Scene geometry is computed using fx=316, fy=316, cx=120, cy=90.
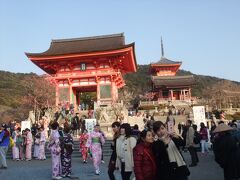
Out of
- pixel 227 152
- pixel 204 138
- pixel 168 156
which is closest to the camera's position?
pixel 168 156

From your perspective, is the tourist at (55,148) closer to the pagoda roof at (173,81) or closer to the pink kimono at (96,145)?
the pink kimono at (96,145)

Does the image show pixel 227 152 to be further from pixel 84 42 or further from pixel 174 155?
pixel 84 42

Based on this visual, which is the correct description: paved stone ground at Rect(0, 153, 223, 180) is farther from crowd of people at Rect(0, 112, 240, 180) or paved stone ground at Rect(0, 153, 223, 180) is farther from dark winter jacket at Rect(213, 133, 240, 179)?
dark winter jacket at Rect(213, 133, 240, 179)

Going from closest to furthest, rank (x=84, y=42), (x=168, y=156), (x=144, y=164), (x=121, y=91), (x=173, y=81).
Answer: (x=144, y=164) < (x=168, y=156) < (x=84, y=42) < (x=173, y=81) < (x=121, y=91)

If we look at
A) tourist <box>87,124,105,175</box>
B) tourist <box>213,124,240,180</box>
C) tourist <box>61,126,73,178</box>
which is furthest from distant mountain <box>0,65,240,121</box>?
tourist <box>213,124,240,180</box>

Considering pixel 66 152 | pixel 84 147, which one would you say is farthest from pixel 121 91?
pixel 66 152

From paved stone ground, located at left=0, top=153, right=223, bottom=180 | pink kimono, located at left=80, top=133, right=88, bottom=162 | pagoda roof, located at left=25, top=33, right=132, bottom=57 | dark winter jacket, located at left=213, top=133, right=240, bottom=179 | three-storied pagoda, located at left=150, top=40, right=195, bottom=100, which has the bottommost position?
paved stone ground, located at left=0, top=153, right=223, bottom=180

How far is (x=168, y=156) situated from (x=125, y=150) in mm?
1683

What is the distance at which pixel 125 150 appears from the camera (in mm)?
6164

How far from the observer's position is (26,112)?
44.4 metres

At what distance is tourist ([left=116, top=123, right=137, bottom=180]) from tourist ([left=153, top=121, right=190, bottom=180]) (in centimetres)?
149

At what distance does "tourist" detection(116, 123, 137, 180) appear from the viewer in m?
6.11

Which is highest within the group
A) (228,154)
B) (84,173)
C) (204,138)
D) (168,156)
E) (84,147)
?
(168,156)

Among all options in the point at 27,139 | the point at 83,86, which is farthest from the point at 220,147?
the point at 83,86
